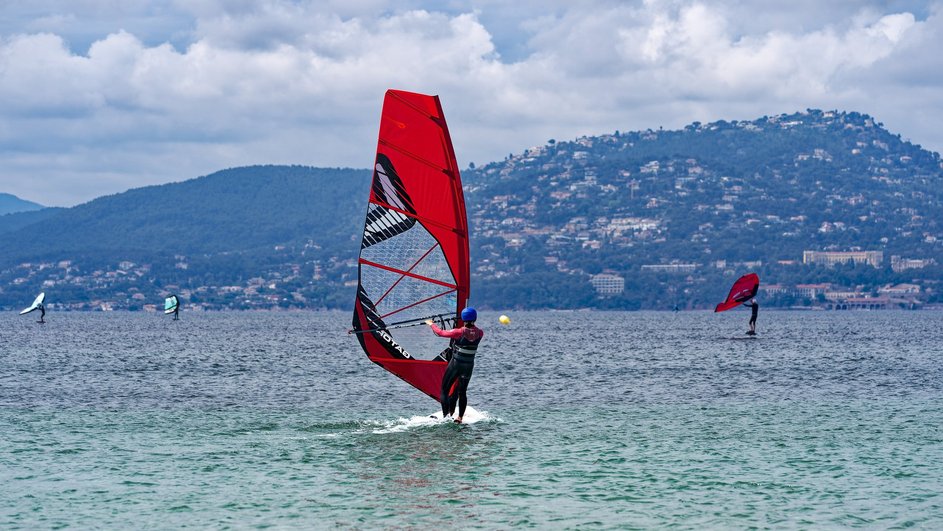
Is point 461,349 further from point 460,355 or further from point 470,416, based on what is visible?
point 470,416

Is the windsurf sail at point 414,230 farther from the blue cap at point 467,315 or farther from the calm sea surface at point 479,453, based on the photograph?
the calm sea surface at point 479,453

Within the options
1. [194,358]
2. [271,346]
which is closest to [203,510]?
[194,358]

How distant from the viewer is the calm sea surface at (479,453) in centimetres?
1961

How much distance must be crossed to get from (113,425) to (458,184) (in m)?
10.1

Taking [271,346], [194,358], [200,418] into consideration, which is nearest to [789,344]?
[271,346]

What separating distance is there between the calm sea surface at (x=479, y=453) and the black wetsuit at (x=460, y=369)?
2.31 feet

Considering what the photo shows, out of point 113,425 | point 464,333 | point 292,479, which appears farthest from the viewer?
point 113,425

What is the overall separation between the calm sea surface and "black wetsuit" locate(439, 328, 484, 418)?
0.70 m

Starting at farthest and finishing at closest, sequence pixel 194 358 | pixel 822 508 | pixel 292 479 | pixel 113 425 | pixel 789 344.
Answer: pixel 789 344 < pixel 194 358 < pixel 113 425 < pixel 292 479 < pixel 822 508

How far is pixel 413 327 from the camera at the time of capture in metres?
28.5

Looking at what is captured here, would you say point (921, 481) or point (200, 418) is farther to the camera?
point (200, 418)

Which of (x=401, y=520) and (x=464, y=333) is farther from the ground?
(x=464, y=333)

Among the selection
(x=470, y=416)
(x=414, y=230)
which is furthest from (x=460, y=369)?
(x=470, y=416)

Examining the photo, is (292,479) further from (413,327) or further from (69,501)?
(413,327)
